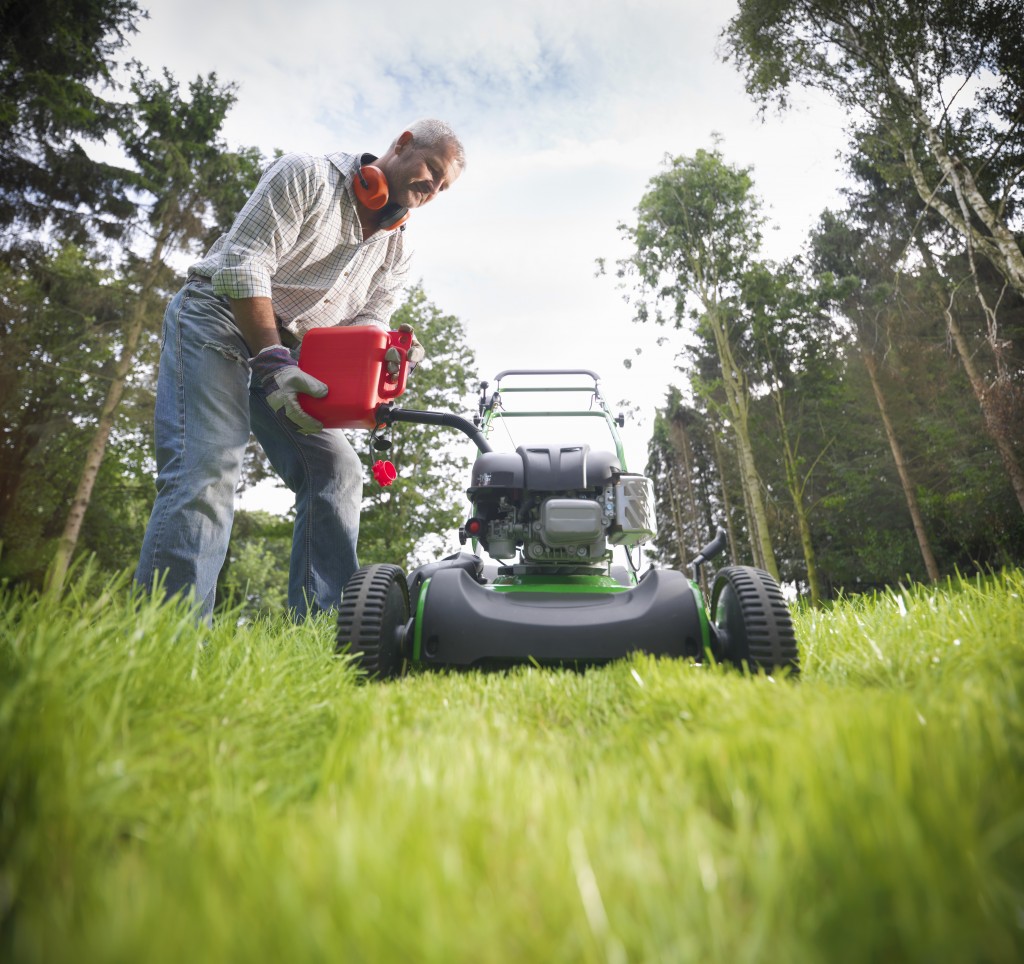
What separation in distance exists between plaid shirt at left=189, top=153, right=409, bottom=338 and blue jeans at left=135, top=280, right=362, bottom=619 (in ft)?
0.68

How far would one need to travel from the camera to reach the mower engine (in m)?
2.26

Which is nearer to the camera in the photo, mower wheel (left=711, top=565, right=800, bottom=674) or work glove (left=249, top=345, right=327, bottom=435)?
mower wheel (left=711, top=565, right=800, bottom=674)

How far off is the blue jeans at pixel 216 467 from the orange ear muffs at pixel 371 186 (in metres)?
0.69

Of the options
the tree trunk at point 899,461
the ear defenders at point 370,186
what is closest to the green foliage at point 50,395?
the ear defenders at point 370,186

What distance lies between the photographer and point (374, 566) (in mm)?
1942

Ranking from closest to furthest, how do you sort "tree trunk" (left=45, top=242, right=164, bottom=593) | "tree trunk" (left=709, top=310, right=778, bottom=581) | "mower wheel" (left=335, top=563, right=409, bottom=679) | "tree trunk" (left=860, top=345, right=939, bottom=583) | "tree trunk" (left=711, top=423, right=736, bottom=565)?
"mower wheel" (left=335, top=563, right=409, bottom=679) < "tree trunk" (left=45, top=242, right=164, bottom=593) < "tree trunk" (left=709, top=310, right=778, bottom=581) < "tree trunk" (left=860, top=345, right=939, bottom=583) < "tree trunk" (left=711, top=423, right=736, bottom=565)

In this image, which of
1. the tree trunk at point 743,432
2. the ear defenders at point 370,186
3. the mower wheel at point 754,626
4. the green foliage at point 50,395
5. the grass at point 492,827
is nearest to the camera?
the grass at point 492,827

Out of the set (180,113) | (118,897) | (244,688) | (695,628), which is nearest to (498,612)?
(695,628)

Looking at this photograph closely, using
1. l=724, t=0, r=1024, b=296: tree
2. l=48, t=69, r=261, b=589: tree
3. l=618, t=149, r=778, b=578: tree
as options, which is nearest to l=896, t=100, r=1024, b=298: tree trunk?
l=724, t=0, r=1024, b=296: tree

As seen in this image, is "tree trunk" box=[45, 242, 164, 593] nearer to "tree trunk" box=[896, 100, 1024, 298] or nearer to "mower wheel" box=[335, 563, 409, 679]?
"mower wheel" box=[335, 563, 409, 679]

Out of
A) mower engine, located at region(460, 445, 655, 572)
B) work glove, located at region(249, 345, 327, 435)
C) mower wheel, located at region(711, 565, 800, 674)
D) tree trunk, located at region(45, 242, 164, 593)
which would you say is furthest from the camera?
tree trunk, located at region(45, 242, 164, 593)

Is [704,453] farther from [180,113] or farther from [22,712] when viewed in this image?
[22,712]

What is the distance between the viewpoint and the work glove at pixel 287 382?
2.14 m

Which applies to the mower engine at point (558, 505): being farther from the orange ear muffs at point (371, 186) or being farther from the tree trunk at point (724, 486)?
the tree trunk at point (724, 486)
